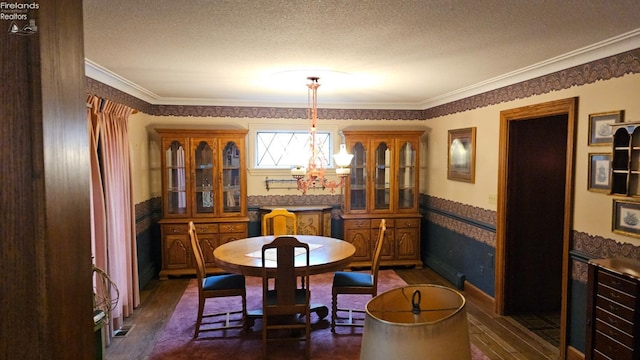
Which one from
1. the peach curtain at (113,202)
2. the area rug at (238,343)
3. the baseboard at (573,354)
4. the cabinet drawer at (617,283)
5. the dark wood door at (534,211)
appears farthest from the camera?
the dark wood door at (534,211)

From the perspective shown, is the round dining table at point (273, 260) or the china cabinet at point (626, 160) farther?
the round dining table at point (273, 260)

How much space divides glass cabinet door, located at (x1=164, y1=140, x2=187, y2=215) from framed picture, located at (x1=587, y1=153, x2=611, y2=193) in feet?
14.4

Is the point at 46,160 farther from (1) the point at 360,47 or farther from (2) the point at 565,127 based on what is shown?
(2) the point at 565,127

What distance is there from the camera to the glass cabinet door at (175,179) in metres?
5.22

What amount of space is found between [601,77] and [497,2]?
58.1 inches

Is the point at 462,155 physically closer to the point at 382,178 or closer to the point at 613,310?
the point at 382,178

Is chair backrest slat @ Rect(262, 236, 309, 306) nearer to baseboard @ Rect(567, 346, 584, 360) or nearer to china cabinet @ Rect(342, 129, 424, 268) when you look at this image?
baseboard @ Rect(567, 346, 584, 360)

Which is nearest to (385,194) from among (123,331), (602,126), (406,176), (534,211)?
(406,176)

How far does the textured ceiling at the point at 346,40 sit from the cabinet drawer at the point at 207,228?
1.86 metres

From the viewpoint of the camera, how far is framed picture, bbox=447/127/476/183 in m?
4.58

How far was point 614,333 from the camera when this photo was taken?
240 centimetres

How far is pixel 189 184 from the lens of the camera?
5.25 metres

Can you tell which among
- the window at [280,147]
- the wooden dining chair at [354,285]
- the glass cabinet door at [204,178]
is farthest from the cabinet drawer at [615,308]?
the glass cabinet door at [204,178]

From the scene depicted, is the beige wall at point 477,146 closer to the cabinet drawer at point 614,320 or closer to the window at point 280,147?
the window at point 280,147
